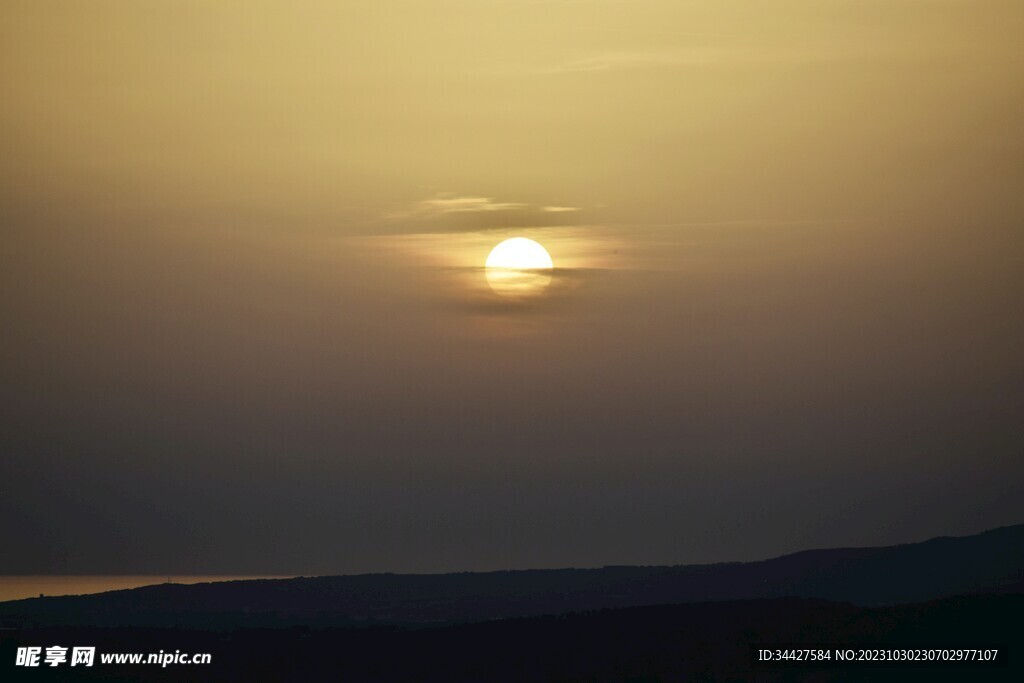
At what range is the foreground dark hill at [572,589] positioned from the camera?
289ft

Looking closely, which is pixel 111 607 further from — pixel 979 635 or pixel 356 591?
pixel 979 635

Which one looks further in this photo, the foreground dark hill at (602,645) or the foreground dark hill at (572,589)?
the foreground dark hill at (572,589)

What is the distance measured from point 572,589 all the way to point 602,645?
2077 inches

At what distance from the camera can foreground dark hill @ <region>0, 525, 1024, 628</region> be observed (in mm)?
87938

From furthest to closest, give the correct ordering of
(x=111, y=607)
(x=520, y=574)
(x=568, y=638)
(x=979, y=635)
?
(x=520, y=574) → (x=111, y=607) → (x=568, y=638) → (x=979, y=635)

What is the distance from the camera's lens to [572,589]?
101 m

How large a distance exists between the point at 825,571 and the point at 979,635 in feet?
190

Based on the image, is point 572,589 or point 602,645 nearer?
point 602,645

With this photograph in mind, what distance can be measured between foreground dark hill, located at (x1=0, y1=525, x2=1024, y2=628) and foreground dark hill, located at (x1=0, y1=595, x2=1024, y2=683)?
30616 mm

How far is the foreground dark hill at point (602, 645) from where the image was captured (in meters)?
44.2

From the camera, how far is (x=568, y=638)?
1957 inches

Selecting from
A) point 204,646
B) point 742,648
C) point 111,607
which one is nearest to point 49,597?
point 111,607

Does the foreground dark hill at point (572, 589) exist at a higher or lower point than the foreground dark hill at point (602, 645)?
higher

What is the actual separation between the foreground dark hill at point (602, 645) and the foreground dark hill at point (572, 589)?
1205 inches
